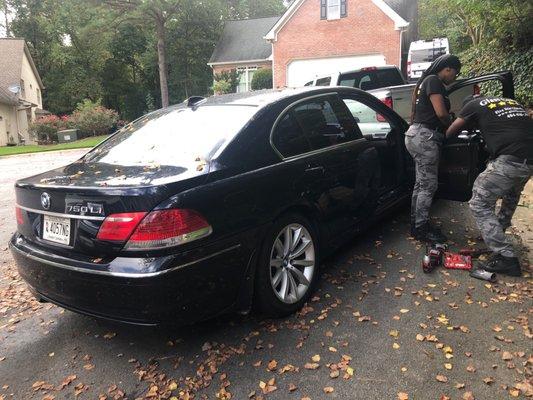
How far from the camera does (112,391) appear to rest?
9.09ft

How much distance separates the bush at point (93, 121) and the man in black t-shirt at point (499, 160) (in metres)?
30.1

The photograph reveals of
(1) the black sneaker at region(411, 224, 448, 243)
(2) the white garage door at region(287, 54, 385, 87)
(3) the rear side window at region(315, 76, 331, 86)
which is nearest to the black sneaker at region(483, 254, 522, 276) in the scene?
(1) the black sneaker at region(411, 224, 448, 243)

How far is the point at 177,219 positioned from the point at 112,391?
1139 mm

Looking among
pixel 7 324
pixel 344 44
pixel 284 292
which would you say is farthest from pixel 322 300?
pixel 344 44

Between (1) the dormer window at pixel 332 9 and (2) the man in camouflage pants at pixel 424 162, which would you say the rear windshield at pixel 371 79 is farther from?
(1) the dormer window at pixel 332 9

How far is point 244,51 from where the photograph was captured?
108 feet

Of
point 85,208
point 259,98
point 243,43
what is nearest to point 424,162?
point 259,98

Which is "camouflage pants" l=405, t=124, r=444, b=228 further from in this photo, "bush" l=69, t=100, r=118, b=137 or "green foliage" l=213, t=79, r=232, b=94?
"bush" l=69, t=100, r=118, b=137

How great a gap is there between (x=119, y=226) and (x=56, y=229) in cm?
58

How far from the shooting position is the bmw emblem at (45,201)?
2.95 metres

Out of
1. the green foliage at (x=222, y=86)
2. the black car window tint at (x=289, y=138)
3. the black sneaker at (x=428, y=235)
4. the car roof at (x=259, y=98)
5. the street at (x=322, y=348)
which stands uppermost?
the green foliage at (x=222, y=86)

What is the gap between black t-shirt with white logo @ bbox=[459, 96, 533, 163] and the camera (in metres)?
3.75

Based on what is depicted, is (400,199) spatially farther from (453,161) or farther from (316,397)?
(316,397)

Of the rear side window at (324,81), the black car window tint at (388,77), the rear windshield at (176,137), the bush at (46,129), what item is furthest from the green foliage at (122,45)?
the rear windshield at (176,137)
